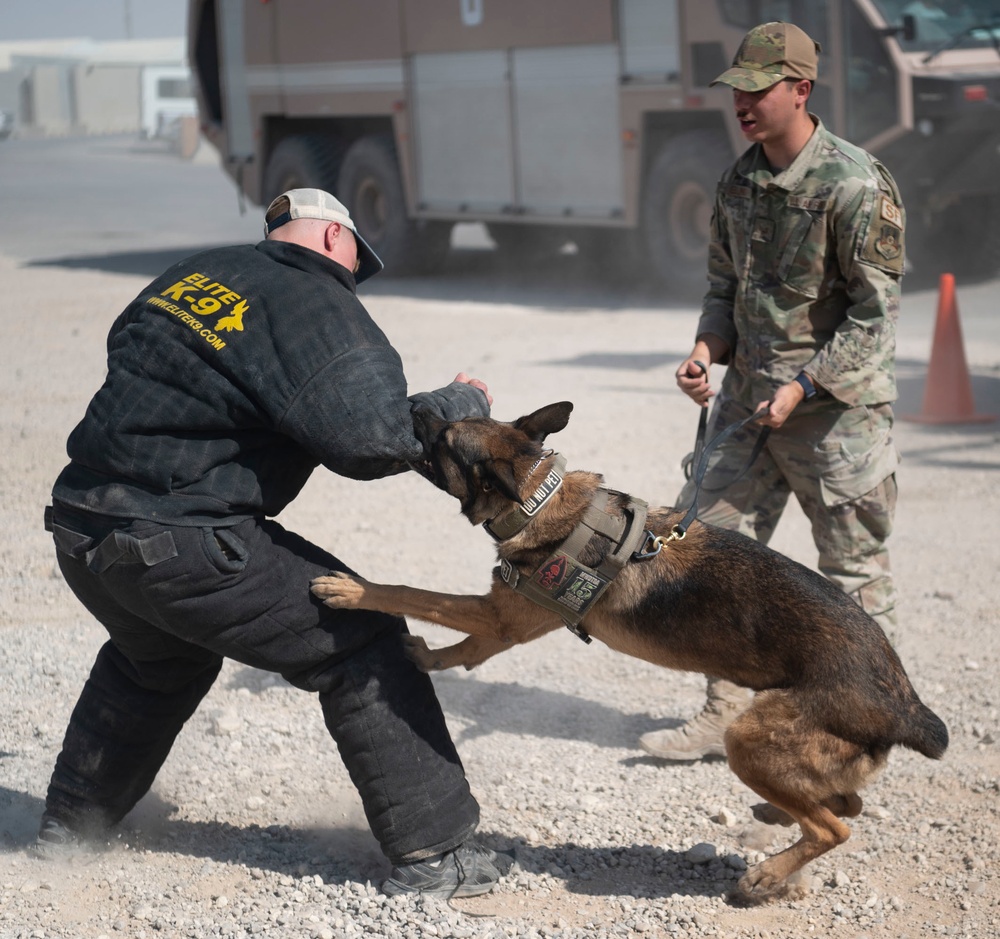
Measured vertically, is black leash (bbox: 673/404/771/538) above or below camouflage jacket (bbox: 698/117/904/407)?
below

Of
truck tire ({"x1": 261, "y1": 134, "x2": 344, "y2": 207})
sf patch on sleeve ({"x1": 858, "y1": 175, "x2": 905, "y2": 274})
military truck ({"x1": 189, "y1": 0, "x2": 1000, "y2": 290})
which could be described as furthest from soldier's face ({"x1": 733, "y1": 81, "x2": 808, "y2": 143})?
truck tire ({"x1": 261, "y1": 134, "x2": 344, "y2": 207})

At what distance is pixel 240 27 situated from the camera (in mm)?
15492

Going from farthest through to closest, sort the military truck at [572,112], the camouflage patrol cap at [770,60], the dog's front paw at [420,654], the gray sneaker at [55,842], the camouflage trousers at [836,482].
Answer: the military truck at [572,112] → the camouflage trousers at [836,482] → the camouflage patrol cap at [770,60] → the gray sneaker at [55,842] → the dog's front paw at [420,654]

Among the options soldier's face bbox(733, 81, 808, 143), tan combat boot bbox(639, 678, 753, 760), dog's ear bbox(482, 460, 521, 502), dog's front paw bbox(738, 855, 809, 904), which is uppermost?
soldier's face bbox(733, 81, 808, 143)

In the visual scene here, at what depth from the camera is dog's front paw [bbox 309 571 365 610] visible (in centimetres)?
309

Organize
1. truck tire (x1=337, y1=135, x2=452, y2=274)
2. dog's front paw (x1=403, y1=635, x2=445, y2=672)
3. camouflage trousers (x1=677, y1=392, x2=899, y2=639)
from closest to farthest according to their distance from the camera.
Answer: dog's front paw (x1=403, y1=635, x2=445, y2=672)
camouflage trousers (x1=677, y1=392, x2=899, y2=639)
truck tire (x1=337, y1=135, x2=452, y2=274)

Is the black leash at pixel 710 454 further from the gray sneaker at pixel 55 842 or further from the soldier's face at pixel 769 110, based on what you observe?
the gray sneaker at pixel 55 842

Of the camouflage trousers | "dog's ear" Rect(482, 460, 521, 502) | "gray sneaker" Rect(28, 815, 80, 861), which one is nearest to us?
"dog's ear" Rect(482, 460, 521, 502)

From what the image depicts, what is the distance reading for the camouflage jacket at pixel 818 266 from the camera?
145 inches

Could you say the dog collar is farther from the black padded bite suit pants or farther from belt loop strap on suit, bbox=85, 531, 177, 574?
belt loop strap on suit, bbox=85, 531, 177, 574

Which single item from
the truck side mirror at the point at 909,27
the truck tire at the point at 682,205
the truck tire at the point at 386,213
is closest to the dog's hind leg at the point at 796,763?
the truck side mirror at the point at 909,27

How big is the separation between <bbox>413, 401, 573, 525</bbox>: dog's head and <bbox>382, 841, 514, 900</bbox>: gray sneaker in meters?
0.85

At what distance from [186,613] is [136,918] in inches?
31.8

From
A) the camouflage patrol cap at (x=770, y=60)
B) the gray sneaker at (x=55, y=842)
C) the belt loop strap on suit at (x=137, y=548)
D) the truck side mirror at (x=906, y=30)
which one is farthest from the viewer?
the truck side mirror at (x=906, y=30)
